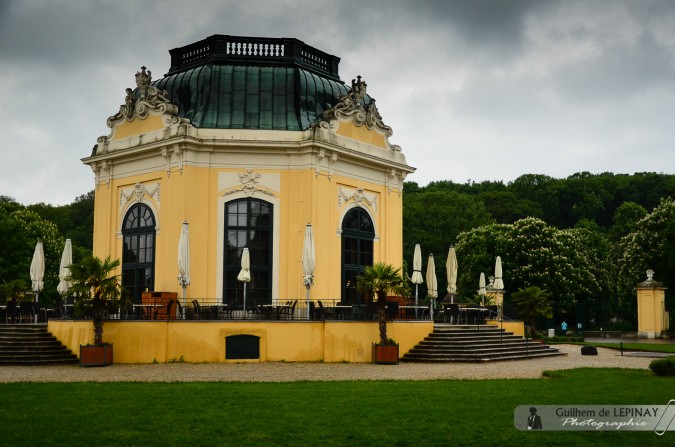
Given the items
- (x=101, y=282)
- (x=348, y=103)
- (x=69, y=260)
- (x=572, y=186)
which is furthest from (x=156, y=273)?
(x=572, y=186)

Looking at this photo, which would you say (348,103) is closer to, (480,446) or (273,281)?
(273,281)

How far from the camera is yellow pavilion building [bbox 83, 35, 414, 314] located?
25.9 metres

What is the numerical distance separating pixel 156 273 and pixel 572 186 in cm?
5574

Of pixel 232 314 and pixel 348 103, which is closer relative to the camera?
pixel 232 314

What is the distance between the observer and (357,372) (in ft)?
60.2

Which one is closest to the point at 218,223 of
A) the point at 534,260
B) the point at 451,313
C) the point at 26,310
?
the point at 26,310

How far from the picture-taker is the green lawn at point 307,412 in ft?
30.5

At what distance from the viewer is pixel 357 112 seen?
28172 mm

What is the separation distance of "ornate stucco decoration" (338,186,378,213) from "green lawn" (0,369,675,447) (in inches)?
501

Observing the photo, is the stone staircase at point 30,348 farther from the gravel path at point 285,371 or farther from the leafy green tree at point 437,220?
the leafy green tree at point 437,220

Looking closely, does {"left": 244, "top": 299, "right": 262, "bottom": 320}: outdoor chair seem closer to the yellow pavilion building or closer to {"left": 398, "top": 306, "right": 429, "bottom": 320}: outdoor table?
the yellow pavilion building

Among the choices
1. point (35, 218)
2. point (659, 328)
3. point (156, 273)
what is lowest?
point (659, 328)

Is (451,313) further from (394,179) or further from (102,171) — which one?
(102,171)

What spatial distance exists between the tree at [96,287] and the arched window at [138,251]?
6.07 m
